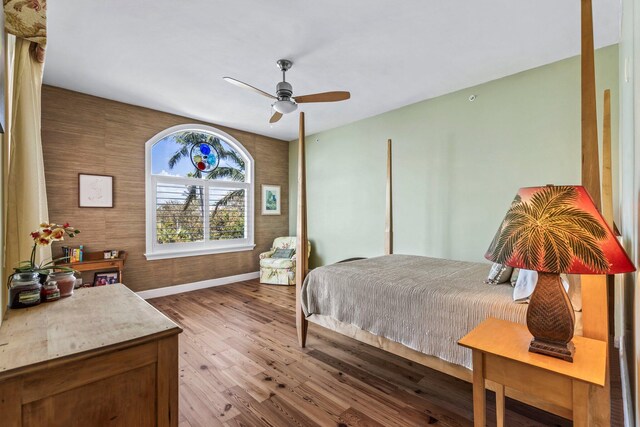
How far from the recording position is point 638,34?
47.0 inches

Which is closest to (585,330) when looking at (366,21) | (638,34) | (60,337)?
(638,34)

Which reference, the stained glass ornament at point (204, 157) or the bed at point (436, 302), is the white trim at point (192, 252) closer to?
the stained glass ornament at point (204, 157)

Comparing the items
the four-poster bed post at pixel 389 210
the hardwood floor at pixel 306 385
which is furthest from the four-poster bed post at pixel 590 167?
the four-poster bed post at pixel 389 210

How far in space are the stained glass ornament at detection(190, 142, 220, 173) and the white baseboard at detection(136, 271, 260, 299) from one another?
1913mm

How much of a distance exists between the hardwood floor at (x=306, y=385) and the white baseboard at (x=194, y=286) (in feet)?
4.41

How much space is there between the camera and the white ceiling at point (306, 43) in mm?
2180

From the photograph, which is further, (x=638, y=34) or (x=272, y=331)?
(x=272, y=331)

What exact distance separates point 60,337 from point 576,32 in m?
3.97

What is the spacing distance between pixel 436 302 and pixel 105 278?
4.05m

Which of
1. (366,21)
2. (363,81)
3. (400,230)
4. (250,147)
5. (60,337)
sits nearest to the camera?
(60,337)

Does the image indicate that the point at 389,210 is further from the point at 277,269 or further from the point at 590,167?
the point at 277,269

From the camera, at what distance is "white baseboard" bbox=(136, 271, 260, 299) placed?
4.25 m

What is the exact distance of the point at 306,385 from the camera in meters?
2.16

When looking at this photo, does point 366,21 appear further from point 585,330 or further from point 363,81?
point 585,330
